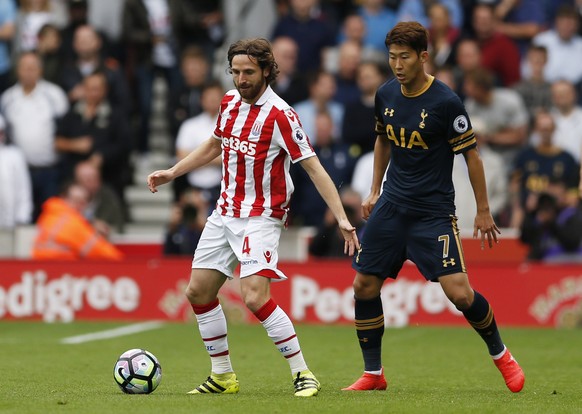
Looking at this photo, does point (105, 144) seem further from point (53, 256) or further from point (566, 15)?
point (566, 15)

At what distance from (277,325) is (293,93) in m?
9.40

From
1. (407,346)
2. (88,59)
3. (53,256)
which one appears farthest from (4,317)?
(407,346)

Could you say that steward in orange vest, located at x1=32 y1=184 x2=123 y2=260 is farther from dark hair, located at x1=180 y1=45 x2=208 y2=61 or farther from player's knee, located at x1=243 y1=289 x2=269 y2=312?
player's knee, located at x1=243 y1=289 x2=269 y2=312

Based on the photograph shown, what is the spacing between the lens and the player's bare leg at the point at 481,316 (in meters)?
8.68

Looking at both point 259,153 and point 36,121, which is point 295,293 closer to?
point 36,121

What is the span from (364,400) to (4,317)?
8.54 metres

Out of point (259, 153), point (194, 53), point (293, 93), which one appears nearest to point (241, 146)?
point (259, 153)

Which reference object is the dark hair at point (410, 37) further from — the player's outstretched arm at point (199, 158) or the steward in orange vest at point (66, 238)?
the steward in orange vest at point (66, 238)

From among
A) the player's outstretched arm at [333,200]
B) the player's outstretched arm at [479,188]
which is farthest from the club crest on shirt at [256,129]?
the player's outstretched arm at [479,188]

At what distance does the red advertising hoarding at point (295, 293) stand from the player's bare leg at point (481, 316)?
577cm

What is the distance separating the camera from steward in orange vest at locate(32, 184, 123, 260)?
1630cm

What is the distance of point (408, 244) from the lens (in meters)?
8.83

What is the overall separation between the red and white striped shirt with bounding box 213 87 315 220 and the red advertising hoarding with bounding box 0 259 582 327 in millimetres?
6468

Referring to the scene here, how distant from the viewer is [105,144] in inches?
692
